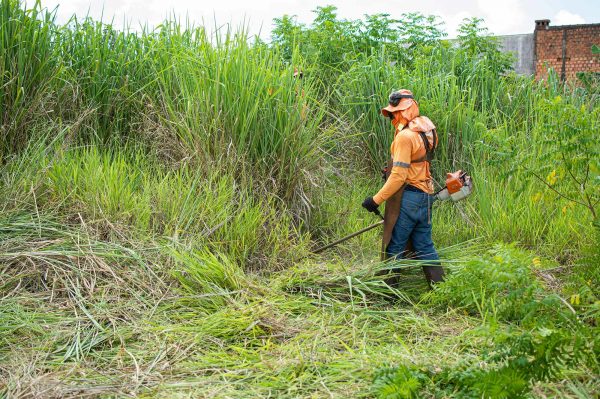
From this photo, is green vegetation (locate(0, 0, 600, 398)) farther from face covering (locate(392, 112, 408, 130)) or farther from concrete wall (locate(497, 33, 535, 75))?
concrete wall (locate(497, 33, 535, 75))

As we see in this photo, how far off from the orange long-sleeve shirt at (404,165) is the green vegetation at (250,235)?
0.61 metres

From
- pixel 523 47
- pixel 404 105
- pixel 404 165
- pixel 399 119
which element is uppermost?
pixel 523 47

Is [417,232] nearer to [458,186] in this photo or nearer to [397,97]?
[458,186]

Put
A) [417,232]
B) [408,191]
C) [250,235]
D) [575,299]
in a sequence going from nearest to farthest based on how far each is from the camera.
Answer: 1. [575,299]
2. [408,191]
3. [417,232]
4. [250,235]

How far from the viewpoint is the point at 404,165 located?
218 inches

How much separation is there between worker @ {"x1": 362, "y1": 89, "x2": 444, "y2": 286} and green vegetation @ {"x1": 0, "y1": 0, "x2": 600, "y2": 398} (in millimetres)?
289

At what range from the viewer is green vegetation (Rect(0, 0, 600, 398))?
143 inches

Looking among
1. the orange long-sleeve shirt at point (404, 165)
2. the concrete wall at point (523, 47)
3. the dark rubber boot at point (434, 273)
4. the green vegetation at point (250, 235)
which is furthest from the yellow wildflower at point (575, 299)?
the concrete wall at point (523, 47)

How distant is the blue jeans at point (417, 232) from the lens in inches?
224

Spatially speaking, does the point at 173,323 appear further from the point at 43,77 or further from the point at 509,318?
the point at 43,77

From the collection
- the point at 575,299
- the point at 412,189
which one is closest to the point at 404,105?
the point at 412,189

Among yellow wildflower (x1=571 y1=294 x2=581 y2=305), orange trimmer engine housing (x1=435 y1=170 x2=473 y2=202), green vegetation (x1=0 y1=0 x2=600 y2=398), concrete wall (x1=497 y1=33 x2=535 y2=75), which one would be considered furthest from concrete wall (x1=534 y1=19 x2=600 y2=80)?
yellow wildflower (x1=571 y1=294 x2=581 y2=305)

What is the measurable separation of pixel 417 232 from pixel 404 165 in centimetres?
63

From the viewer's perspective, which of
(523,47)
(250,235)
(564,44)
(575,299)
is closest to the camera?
(575,299)
